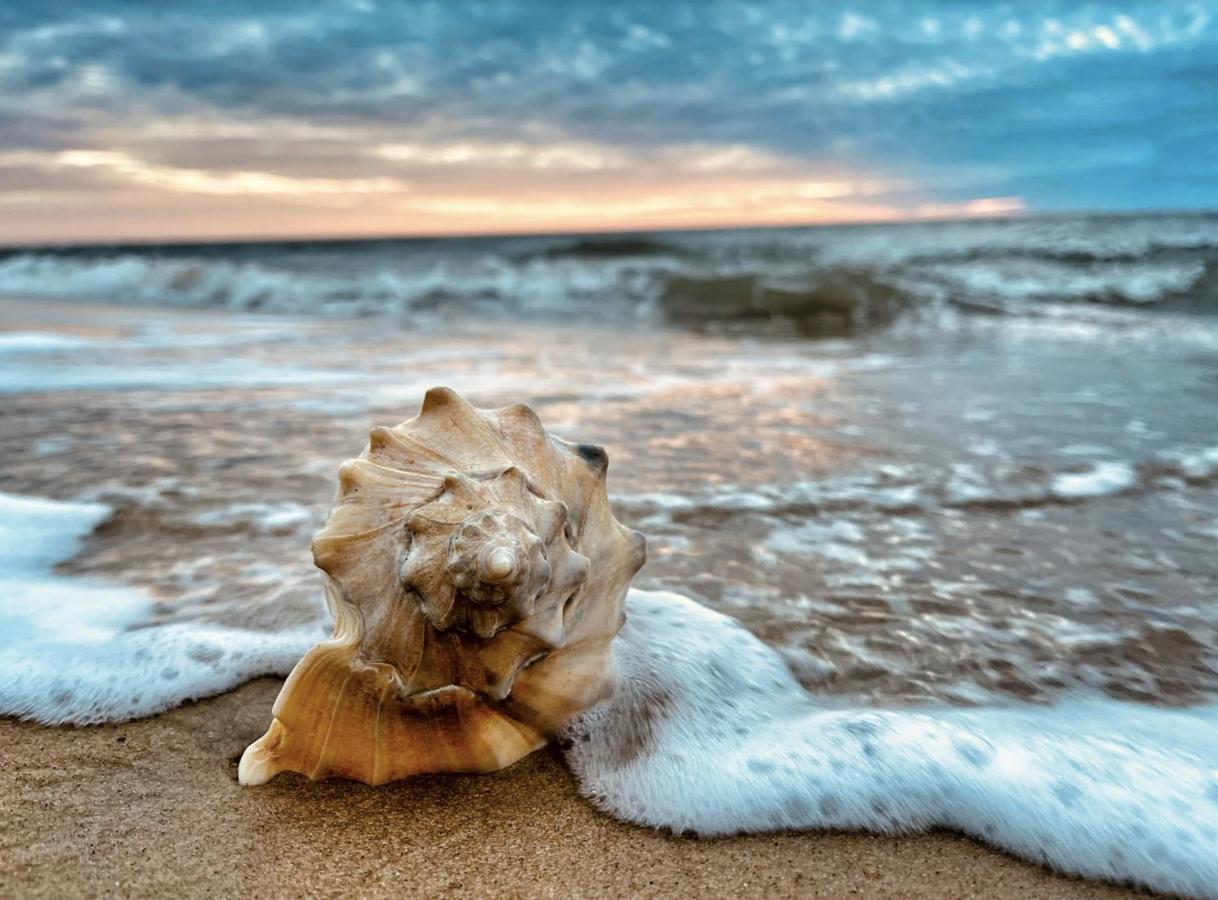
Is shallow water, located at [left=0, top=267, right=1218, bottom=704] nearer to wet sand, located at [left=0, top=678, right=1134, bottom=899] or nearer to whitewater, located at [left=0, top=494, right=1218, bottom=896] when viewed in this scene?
whitewater, located at [left=0, top=494, right=1218, bottom=896]

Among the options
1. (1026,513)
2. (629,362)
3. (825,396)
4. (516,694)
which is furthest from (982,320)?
(516,694)

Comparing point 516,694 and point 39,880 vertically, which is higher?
point 516,694

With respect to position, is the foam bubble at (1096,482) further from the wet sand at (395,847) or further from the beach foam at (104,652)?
the beach foam at (104,652)

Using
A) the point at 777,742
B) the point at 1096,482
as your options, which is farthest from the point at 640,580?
the point at 1096,482

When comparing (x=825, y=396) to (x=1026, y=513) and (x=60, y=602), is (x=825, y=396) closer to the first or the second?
(x=1026, y=513)

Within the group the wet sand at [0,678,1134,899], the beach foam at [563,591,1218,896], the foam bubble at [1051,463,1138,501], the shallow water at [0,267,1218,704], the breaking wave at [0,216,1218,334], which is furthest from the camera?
the breaking wave at [0,216,1218,334]

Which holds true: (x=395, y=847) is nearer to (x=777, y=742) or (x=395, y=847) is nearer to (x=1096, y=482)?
(x=777, y=742)

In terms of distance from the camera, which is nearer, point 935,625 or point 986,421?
point 935,625

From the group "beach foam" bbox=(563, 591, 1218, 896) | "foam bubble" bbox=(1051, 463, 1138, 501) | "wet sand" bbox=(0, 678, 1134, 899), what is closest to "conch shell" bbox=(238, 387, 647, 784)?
"wet sand" bbox=(0, 678, 1134, 899)

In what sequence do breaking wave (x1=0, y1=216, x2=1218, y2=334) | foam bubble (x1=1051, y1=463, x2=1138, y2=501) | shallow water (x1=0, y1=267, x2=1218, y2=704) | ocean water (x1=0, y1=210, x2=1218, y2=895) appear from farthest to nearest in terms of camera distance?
breaking wave (x1=0, y1=216, x2=1218, y2=334)
foam bubble (x1=1051, y1=463, x2=1138, y2=501)
shallow water (x1=0, y1=267, x2=1218, y2=704)
ocean water (x1=0, y1=210, x2=1218, y2=895)
